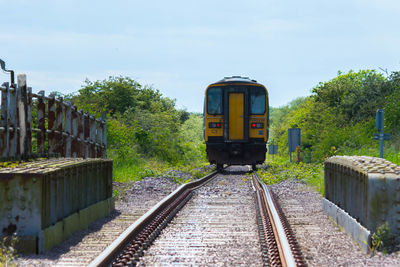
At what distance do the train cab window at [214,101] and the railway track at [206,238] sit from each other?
9.17 m

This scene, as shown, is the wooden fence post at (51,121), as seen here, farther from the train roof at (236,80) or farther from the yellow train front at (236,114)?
the train roof at (236,80)

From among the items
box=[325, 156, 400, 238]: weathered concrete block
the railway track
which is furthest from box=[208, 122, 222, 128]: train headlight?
box=[325, 156, 400, 238]: weathered concrete block

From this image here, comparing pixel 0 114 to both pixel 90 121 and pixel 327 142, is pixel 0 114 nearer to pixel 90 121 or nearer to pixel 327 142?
pixel 90 121

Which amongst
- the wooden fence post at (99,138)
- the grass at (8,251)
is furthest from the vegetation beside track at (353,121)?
the grass at (8,251)

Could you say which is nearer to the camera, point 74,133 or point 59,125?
point 59,125

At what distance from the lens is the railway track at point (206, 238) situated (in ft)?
17.9

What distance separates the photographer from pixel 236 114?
19.0 m

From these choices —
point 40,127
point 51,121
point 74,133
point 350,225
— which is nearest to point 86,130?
point 74,133

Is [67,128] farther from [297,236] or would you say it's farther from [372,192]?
[372,192]

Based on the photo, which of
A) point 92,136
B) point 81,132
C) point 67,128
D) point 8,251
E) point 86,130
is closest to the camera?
point 8,251

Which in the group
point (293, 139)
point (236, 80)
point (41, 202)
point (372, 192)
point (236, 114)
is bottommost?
point (41, 202)

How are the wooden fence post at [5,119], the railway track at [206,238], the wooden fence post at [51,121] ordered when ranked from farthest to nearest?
the wooden fence post at [51,121] → the wooden fence post at [5,119] → the railway track at [206,238]

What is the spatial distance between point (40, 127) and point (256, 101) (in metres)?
11.2

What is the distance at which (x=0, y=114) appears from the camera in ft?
25.1
